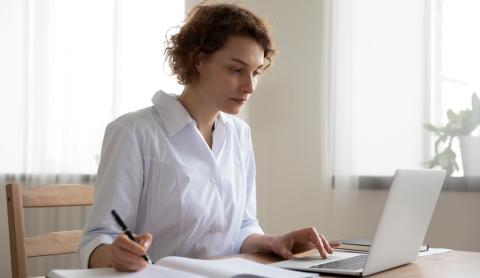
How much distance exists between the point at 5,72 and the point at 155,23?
0.81m

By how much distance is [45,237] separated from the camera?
174cm

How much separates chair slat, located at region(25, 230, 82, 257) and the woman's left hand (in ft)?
2.14

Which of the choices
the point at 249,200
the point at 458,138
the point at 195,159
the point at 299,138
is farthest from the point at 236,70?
the point at 299,138

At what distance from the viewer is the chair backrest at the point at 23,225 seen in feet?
5.25

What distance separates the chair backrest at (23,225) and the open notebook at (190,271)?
1.91 ft

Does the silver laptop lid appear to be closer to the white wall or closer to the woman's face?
the woman's face

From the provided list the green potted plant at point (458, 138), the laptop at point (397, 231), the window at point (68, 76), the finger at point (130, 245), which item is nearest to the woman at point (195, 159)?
the laptop at point (397, 231)

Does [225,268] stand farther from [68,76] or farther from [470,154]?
[68,76]

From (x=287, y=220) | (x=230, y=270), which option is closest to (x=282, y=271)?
(x=230, y=270)

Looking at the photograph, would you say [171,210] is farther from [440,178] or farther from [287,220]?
[287,220]

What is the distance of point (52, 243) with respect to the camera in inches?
69.3

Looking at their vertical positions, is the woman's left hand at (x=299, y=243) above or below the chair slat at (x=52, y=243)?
above

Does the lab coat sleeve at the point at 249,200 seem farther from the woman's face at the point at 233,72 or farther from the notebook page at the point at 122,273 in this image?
the notebook page at the point at 122,273

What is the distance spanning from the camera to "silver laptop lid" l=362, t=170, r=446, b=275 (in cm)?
118
